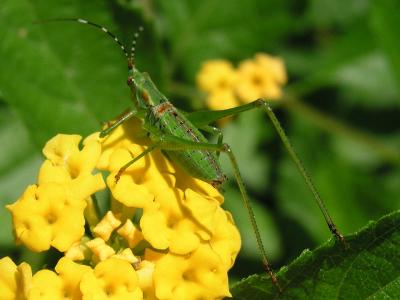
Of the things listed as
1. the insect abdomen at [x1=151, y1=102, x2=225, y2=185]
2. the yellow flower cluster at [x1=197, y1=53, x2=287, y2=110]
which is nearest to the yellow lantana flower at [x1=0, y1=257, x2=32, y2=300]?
the insect abdomen at [x1=151, y1=102, x2=225, y2=185]

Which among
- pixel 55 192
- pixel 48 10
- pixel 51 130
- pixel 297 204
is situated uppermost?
pixel 48 10

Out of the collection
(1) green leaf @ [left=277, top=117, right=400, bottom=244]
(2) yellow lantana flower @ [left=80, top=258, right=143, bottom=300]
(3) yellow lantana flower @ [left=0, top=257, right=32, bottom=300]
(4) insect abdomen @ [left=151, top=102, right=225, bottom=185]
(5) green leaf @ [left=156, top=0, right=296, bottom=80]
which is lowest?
(1) green leaf @ [left=277, top=117, right=400, bottom=244]

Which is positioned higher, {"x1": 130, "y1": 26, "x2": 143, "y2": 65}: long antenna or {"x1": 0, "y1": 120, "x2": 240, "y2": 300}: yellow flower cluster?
{"x1": 130, "y1": 26, "x2": 143, "y2": 65}: long antenna

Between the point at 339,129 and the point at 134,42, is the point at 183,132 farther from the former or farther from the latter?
the point at 339,129

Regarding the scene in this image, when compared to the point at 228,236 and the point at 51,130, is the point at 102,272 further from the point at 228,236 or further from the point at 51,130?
the point at 51,130

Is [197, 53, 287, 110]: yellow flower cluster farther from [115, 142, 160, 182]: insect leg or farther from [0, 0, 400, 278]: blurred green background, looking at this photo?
[115, 142, 160, 182]: insect leg

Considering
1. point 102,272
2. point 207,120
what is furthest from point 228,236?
point 207,120

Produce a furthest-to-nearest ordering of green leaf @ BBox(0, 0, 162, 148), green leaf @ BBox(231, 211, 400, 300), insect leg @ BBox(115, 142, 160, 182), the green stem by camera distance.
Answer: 1. the green stem
2. green leaf @ BBox(0, 0, 162, 148)
3. insect leg @ BBox(115, 142, 160, 182)
4. green leaf @ BBox(231, 211, 400, 300)

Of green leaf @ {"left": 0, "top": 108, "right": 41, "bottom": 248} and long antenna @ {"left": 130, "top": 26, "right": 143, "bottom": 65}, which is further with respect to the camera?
green leaf @ {"left": 0, "top": 108, "right": 41, "bottom": 248}
